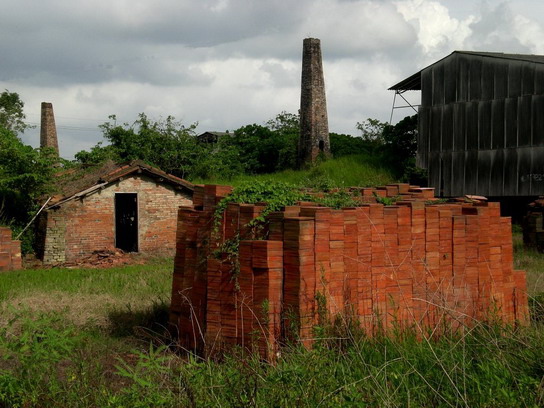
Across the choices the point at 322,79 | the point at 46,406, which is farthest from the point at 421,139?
the point at 46,406

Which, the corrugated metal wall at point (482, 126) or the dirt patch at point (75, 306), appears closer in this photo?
the dirt patch at point (75, 306)

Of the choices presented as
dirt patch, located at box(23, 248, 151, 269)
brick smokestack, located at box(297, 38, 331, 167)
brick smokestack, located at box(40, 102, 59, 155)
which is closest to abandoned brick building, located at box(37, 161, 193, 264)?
dirt patch, located at box(23, 248, 151, 269)

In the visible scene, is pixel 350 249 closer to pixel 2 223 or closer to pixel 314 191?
pixel 314 191

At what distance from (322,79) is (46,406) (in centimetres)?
3586

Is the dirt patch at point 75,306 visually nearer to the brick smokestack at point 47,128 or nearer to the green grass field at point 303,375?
the green grass field at point 303,375

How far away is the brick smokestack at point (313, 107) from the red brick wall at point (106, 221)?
17136 mm

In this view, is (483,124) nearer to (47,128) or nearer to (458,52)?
(458,52)

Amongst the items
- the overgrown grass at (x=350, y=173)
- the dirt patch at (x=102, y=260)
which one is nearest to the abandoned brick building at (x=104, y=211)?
the dirt patch at (x=102, y=260)

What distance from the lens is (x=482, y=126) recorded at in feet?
81.8

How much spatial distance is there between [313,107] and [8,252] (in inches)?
922

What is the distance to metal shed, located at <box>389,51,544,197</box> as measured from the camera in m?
23.6

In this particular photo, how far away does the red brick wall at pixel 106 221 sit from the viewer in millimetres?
21656

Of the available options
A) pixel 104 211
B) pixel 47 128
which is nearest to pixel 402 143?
pixel 104 211

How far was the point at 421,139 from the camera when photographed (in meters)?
27.1
